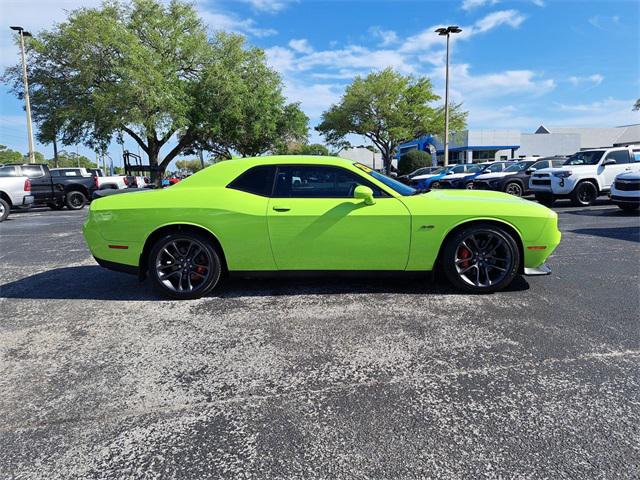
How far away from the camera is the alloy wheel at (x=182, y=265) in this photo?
170 inches

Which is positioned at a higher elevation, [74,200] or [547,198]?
[74,200]

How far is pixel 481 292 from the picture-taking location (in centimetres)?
435

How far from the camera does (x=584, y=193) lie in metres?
12.8

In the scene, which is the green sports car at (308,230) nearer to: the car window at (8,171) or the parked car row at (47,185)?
the parked car row at (47,185)

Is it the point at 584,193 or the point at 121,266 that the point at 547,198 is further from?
the point at 121,266

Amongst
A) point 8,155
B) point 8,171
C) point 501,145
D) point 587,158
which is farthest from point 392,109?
point 8,155

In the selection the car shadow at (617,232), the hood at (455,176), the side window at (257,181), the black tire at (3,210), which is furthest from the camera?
the hood at (455,176)

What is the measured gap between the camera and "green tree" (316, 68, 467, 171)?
3912 centimetres

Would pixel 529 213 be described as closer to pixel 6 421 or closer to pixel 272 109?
pixel 6 421

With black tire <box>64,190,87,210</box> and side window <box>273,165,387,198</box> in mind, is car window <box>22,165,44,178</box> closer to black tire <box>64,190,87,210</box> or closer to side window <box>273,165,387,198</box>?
black tire <box>64,190,87,210</box>

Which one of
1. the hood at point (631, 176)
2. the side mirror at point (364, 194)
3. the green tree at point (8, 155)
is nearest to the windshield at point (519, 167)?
the hood at point (631, 176)

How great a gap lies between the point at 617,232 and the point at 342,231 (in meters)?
6.68

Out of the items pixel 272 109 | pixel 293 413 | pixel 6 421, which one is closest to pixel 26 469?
pixel 6 421

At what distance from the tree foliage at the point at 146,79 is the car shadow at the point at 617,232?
22.4 meters
